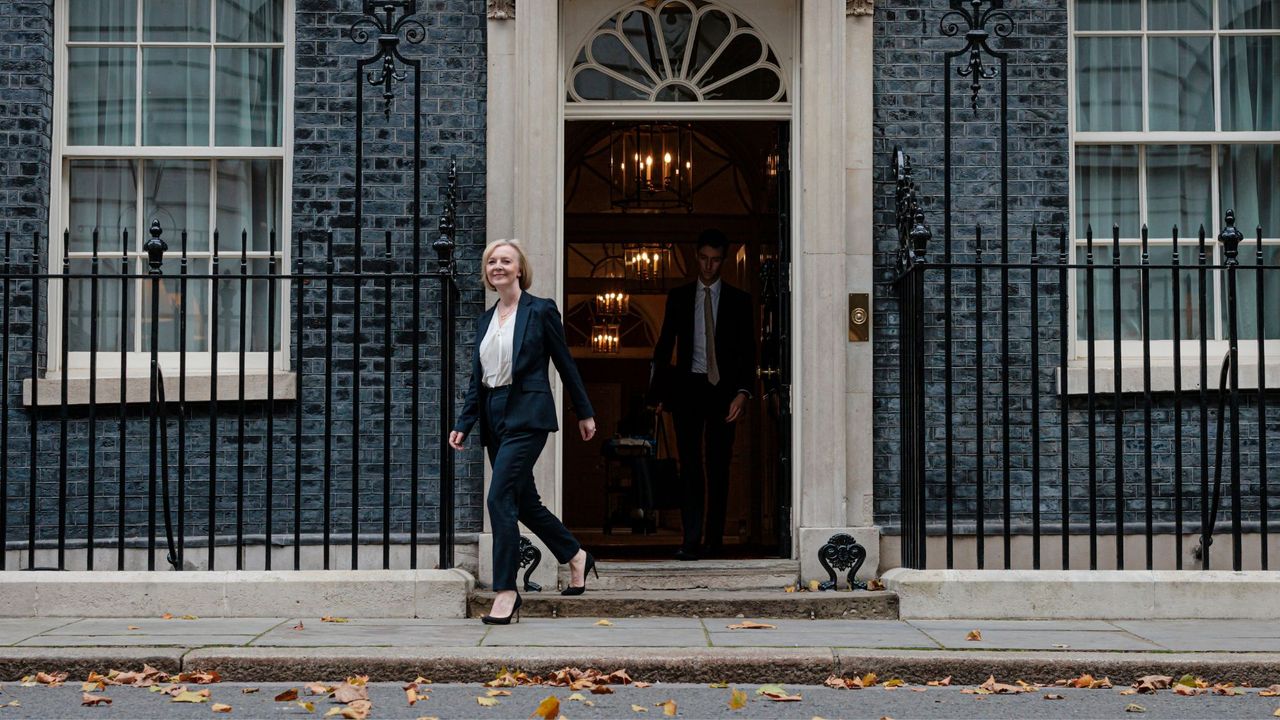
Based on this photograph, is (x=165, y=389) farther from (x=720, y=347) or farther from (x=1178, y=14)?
(x=1178, y=14)

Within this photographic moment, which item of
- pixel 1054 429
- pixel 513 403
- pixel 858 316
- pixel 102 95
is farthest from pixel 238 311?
pixel 1054 429

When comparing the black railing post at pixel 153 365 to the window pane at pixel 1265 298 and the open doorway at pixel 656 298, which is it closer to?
the open doorway at pixel 656 298

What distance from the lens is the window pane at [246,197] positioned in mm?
8695

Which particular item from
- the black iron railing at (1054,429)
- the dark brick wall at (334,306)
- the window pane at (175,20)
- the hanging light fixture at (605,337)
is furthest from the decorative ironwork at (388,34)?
the hanging light fixture at (605,337)

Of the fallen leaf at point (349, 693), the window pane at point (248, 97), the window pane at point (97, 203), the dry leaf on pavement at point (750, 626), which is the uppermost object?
the window pane at point (248, 97)

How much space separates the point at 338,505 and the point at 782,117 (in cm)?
338

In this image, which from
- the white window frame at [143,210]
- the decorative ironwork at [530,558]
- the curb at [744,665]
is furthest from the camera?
the white window frame at [143,210]

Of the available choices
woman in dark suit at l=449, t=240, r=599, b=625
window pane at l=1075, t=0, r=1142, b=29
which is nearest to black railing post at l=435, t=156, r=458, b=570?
woman in dark suit at l=449, t=240, r=599, b=625

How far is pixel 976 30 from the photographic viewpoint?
27.2 feet

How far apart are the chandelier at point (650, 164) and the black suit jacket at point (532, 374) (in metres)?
4.80

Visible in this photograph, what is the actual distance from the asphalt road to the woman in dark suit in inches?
45.5

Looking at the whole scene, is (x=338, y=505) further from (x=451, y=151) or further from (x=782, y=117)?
(x=782, y=117)

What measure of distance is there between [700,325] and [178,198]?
10.6 ft

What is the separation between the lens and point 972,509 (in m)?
8.33
